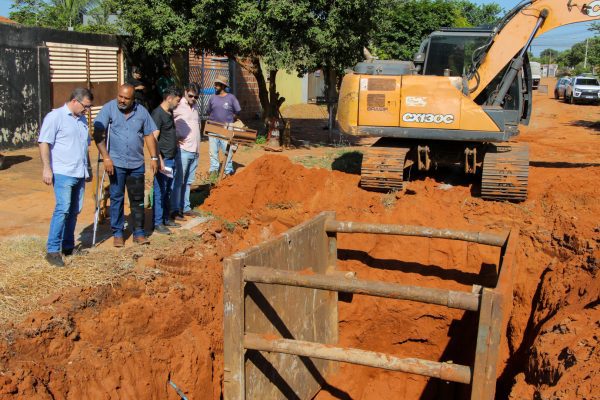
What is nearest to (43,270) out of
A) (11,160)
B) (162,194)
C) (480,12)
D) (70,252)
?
(70,252)

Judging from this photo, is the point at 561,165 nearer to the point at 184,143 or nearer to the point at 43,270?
the point at 184,143

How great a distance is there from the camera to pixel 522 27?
9875mm

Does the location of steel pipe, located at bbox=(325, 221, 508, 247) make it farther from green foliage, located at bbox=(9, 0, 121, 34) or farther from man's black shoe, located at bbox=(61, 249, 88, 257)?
green foliage, located at bbox=(9, 0, 121, 34)

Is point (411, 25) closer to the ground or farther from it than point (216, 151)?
farther from it

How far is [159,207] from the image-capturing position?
7586mm

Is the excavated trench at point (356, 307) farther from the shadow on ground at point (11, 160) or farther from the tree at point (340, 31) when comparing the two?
the shadow on ground at point (11, 160)

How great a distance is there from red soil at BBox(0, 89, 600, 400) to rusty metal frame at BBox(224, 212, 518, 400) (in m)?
0.56

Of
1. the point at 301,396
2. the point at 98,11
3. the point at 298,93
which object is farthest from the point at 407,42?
the point at 301,396

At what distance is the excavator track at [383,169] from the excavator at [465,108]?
0.05ft

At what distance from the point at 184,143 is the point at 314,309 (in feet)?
9.71

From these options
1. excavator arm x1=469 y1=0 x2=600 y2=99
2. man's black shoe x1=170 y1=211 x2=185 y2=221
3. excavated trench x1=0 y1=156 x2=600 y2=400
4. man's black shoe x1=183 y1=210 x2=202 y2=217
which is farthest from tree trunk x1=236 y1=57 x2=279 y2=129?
man's black shoe x1=170 y1=211 x2=185 y2=221

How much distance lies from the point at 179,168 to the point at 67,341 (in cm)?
332

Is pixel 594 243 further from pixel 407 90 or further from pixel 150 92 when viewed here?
pixel 150 92

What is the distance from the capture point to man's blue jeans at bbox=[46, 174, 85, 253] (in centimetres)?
615
